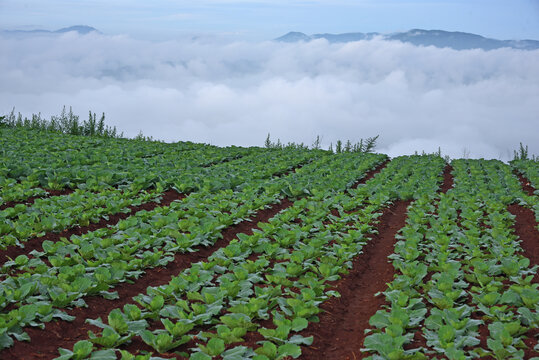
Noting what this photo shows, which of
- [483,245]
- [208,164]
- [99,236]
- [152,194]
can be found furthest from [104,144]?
[483,245]

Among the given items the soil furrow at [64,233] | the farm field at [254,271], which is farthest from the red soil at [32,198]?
the soil furrow at [64,233]

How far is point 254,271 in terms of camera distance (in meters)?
5.62

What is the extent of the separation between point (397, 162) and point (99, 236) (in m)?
12.0

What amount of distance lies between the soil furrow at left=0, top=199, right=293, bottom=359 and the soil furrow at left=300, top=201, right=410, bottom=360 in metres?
1.75

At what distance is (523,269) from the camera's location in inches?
248

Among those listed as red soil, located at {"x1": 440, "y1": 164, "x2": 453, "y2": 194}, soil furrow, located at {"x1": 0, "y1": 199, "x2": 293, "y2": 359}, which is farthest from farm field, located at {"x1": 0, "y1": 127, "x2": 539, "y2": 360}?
red soil, located at {"x1": 440, "y1": 164, "x2": 453, "y2": 194}

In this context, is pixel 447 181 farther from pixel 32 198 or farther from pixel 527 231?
pixel 32 198

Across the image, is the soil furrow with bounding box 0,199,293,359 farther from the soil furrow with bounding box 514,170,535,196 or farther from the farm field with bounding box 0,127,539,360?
the soil furrow with bounding box 514,170,535,196

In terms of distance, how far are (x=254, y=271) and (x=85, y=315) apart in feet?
5.74

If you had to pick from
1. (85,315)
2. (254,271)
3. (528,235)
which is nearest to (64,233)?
(85,315)

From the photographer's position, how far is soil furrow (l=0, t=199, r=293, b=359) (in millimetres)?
4047

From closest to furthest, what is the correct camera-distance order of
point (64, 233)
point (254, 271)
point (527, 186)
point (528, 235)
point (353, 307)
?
point (353, 307)
point (254, 271)
point (64, 233)
point (528, 235)
point (527, 186)

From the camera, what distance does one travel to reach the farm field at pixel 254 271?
4.20 metres

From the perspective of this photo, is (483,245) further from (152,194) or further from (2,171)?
(2,171)
